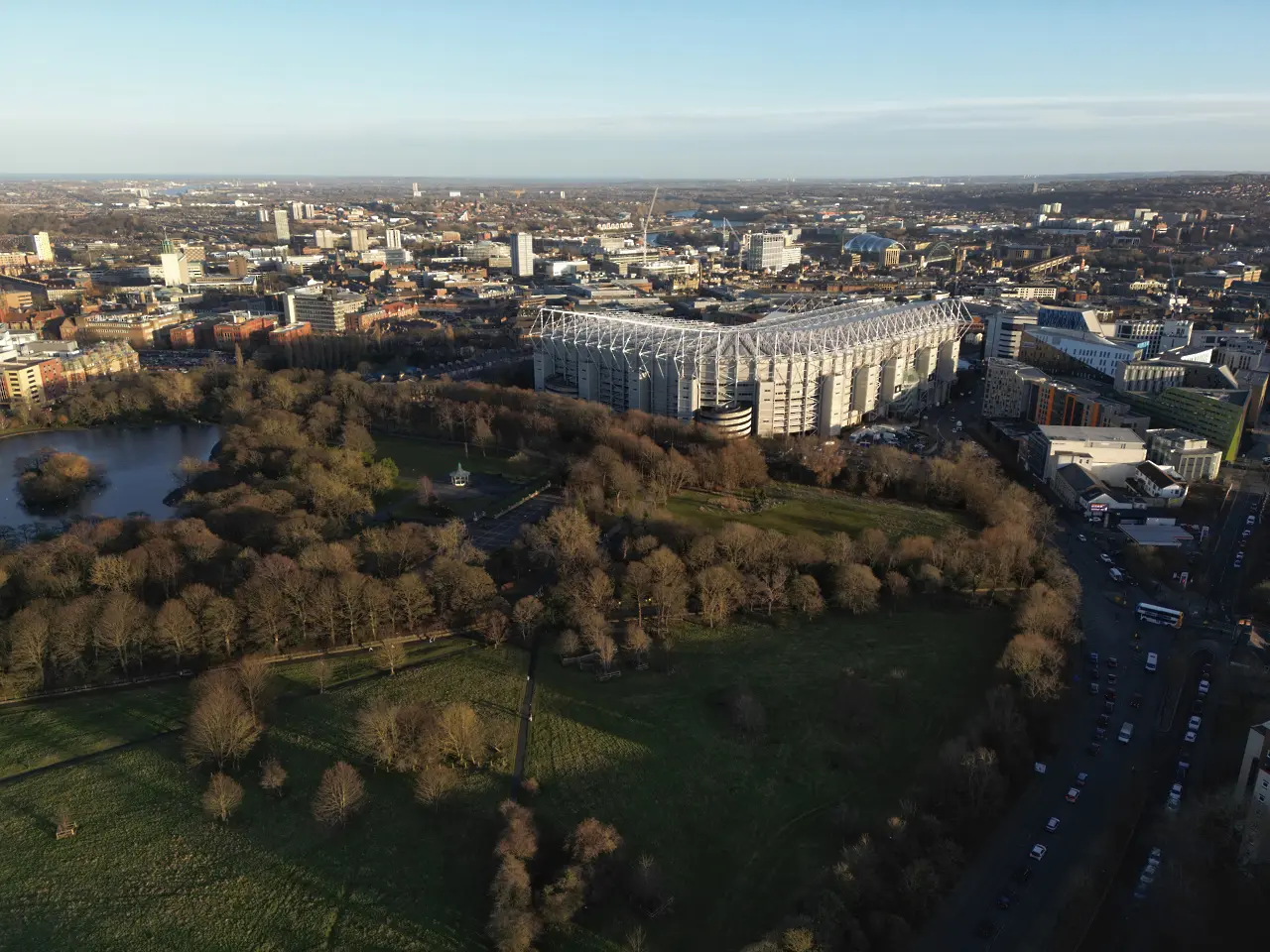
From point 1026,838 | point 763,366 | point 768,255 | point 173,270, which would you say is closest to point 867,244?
point 768,255

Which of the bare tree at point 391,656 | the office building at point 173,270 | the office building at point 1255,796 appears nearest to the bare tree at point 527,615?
the bare tree at point 391,656

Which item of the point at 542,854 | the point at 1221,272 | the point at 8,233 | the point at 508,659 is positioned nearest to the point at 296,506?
the point at 508,659

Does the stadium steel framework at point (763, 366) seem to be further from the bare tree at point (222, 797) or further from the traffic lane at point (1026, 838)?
the bare tree at point (222, 797)

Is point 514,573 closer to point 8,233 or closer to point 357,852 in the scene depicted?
point 357,852

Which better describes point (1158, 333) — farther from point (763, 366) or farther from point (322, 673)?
point (322, 673)

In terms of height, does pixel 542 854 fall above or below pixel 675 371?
below

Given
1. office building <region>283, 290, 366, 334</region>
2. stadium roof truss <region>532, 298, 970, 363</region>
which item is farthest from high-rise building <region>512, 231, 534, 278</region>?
stadium roof truss <region>532, 298, 970, 363</region>

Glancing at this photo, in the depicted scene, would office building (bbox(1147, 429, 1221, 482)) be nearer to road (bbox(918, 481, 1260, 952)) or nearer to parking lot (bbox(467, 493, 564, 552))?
road (bbox(918, 481, 1260, 952))
